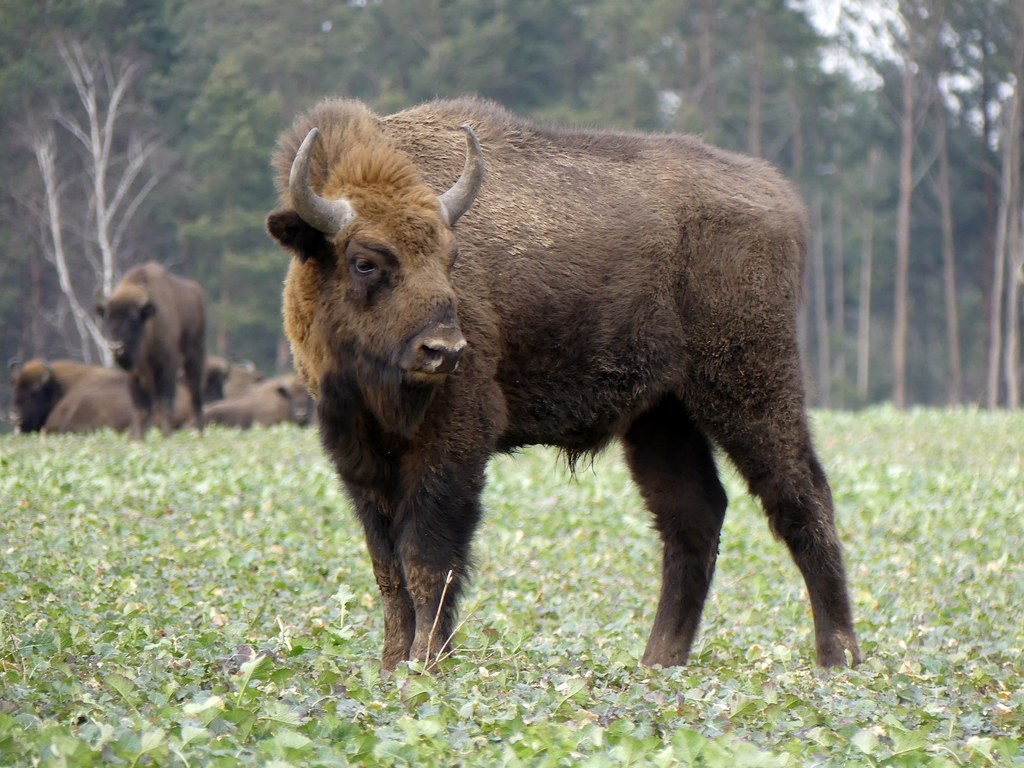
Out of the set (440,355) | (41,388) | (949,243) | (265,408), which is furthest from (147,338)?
(949,243)

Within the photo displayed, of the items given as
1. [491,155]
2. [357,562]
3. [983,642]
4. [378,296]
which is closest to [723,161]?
[491,155]

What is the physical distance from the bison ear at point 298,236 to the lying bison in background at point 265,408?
16647mm

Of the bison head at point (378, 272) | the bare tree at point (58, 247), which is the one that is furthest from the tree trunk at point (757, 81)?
the bison head at point (378, 272)

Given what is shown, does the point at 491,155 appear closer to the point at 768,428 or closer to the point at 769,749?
the point at 768,428

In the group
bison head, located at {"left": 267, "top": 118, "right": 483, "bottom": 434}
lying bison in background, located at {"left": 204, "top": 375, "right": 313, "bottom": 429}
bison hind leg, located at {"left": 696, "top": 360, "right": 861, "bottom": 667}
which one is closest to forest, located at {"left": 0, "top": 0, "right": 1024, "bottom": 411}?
lying bison in background, located at {"left": 204, "top": 375, "right": 313, "bottom": 429}

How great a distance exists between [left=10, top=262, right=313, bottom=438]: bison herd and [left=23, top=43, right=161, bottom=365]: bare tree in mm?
8488

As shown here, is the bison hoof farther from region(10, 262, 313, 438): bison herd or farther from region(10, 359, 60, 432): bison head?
region(10, 359, 60, 432): bison head

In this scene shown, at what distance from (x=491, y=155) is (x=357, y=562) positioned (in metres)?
3.65

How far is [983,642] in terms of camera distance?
7855mm

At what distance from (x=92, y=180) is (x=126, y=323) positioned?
64.0ft

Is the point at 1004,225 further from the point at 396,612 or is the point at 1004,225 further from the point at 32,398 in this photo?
the point at 396,612

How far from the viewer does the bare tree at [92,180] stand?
32.6 metres

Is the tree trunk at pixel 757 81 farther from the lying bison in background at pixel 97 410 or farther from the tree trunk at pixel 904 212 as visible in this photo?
the lying bison in background at pixel 97 410

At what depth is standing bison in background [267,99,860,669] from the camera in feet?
19.0
